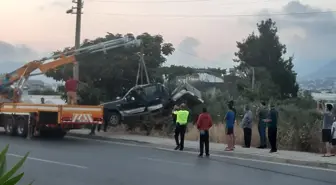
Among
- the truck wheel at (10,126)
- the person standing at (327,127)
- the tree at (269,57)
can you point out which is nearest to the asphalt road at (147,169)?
the person standing at (327,127)

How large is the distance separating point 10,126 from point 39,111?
2.73 m

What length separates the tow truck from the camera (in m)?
22.5

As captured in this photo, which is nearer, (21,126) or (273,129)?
(273,129)

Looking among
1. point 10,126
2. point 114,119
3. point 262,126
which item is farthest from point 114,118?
point 262,126

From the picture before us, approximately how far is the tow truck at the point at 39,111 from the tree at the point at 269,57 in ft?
119

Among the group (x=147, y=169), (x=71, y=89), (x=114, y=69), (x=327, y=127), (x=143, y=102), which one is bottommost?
(x=147, y=169)

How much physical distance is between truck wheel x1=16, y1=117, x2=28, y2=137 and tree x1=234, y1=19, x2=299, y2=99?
38.9 m

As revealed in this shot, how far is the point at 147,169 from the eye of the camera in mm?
13617

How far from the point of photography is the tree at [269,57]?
2459 inches

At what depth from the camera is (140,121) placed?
26734 millimetres

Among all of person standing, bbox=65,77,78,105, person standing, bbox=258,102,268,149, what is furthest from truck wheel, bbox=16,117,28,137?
person standing, bbox=258,102,268,149

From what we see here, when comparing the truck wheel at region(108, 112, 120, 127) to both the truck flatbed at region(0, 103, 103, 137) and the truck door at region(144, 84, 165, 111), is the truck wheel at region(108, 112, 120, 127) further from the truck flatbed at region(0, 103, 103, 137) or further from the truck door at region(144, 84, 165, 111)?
the truck flatbed at region(0, 103, 103, 137)

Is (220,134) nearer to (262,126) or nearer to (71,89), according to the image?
(262,126)

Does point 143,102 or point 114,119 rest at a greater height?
point 143,102
